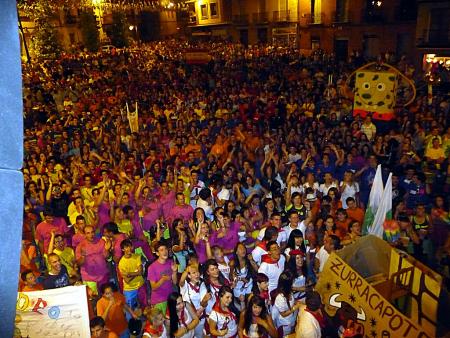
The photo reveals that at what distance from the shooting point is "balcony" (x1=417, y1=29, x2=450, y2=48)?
2280 cm

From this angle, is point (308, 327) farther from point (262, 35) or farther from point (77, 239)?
point (262, 35)

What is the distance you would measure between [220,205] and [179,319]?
3.16 m

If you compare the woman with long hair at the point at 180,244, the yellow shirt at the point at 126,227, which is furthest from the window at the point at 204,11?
the woman with long hair at the point at 180,244

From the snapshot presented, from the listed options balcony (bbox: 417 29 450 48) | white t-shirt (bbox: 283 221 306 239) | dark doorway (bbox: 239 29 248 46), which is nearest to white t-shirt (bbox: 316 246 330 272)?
white t-shirt (bbox: 283 221 306 239)

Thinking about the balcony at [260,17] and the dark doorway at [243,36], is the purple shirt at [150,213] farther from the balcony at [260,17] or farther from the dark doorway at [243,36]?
the dark doorway at [243,36]

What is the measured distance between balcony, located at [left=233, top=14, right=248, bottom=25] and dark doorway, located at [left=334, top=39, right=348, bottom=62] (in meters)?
12.9

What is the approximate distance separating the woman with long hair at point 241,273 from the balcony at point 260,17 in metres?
36.7

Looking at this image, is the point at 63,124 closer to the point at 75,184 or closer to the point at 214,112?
the point at 214,112

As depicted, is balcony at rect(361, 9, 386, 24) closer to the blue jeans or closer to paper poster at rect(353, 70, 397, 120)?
paper poster at rect(353, 70, 397, 120)

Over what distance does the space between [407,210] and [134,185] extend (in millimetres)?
5199

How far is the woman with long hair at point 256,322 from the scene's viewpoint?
185 inches

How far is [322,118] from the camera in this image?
39.1 feet

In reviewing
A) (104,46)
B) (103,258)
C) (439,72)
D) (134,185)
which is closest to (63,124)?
(134,185)

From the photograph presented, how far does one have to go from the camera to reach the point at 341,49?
1244 inches
